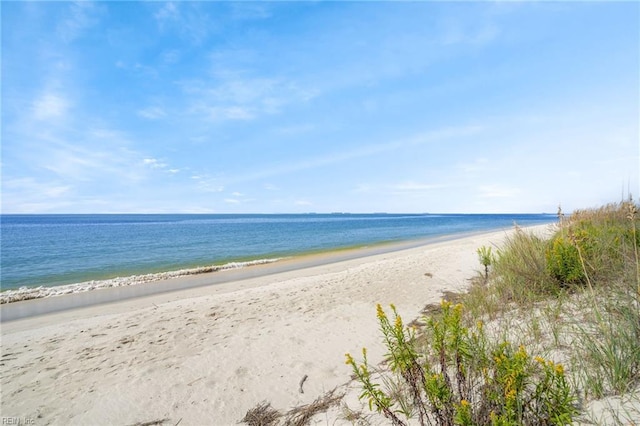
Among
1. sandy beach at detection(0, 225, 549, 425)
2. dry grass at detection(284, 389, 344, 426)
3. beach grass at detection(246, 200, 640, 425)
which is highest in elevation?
beach grass at detection(246, 200, 640, 425)

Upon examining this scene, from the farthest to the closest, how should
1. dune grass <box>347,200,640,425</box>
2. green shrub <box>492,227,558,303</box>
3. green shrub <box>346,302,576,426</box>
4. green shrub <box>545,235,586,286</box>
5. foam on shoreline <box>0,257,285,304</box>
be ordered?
foam on shoreline <box>0,257,285,304</box> < green shrub <box>492,227,558,303</box> < green shrub <box>545,235,586,286</box> < dune grass <box>347,200,640,425</box> < green shrub <box>346,302,576,426</box>

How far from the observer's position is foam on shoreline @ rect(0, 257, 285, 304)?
12109 mm

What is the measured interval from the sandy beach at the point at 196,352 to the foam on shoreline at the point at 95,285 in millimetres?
3732

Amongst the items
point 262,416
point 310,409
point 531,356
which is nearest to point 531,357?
point 531,356

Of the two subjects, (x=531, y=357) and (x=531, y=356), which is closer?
(x=531, y=356)

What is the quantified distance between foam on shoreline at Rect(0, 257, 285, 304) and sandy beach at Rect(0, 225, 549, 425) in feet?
12.2

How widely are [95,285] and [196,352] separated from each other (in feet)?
37.4

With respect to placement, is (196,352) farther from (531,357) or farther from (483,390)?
(531,357)

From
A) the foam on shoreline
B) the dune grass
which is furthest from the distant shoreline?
the dune grass

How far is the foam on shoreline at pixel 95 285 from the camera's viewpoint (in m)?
12.1

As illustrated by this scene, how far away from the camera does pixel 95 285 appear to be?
1365 centimetres

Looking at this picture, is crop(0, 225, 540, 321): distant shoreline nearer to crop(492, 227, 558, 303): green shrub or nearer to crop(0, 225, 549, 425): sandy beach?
crop(0, 225, 549, 425): sandy beach

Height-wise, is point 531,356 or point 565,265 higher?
point 565,265

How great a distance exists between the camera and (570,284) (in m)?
4.94
